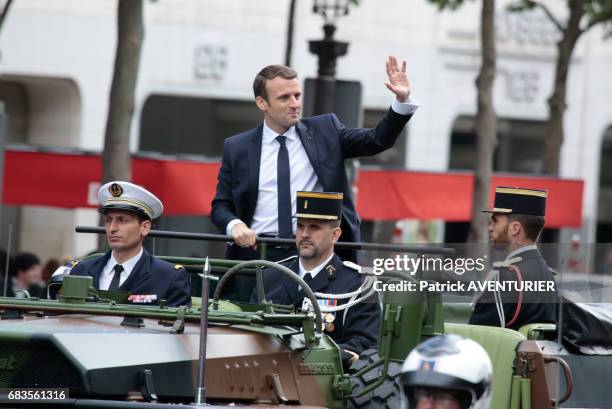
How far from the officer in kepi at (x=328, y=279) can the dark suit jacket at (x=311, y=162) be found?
2.89ft

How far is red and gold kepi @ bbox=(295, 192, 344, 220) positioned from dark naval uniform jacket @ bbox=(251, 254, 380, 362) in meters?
0.28

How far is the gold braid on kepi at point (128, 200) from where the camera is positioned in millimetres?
9336

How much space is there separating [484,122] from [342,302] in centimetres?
1430

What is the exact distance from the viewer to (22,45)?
30.5 m

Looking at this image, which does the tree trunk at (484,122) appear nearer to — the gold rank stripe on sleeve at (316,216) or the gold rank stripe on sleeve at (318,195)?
the gold rank stripe on sleeve at (318,195)

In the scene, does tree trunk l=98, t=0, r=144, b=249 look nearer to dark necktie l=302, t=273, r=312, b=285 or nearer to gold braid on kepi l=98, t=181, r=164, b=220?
gold braid on kepi l=98, t=181, r=164, b=220

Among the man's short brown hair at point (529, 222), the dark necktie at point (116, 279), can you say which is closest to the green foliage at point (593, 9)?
the man's short brown hair at point (529, 222)

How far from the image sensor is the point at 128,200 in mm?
9383

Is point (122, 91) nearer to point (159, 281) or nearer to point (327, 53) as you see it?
point (327, 53)

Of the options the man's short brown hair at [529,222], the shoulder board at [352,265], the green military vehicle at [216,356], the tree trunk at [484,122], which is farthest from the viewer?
the tree trunk at [484,122]

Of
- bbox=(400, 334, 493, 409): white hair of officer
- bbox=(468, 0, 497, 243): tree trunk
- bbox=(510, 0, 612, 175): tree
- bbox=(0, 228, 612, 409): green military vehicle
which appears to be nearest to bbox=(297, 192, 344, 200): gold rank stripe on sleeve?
bbox=(0, 228, 612, 409): green military vehicle

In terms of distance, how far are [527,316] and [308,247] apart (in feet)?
5.87

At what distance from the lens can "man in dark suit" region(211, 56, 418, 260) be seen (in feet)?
33.3

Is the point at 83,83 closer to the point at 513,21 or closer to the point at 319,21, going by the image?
the point at 319,21
